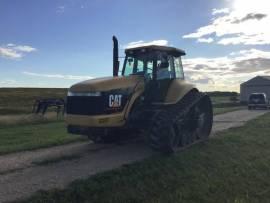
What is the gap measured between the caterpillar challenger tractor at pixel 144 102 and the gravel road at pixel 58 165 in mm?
685

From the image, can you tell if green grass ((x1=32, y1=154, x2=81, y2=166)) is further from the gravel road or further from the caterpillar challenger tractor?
the caterpillar challenger tractor

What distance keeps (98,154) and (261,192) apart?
16.7ft

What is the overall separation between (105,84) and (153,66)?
2.23 m

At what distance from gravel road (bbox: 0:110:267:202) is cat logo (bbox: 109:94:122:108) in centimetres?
162

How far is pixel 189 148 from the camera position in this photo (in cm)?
1386

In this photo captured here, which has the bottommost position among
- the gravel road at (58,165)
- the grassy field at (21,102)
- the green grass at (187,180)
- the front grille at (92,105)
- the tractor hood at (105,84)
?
the green grass at (187,180)

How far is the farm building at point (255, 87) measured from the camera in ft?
226

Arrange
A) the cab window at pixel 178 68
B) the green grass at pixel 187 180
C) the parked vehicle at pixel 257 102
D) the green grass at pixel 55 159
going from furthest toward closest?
the parked vehicle at pixel 257 102, the cab window at pixel 178 68, the green grass at pixel 55 159, the green grass at pixel 187 180

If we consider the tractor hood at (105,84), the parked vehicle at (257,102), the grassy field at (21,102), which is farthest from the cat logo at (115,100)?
the parked vehicle at (257,102)

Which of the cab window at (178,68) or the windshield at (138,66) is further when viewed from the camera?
the cab window at (178,68)

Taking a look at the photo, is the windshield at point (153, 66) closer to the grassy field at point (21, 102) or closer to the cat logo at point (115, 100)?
the cat logo at point (115, 100)

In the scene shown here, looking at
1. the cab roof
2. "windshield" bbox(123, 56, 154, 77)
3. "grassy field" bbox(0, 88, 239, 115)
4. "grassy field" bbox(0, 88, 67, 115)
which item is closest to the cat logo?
"windshield" bbox(123, 56, 154, 77)

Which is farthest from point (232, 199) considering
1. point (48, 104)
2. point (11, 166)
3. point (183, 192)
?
point (48, 104)

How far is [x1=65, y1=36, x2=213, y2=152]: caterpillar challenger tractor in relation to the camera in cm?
1170
